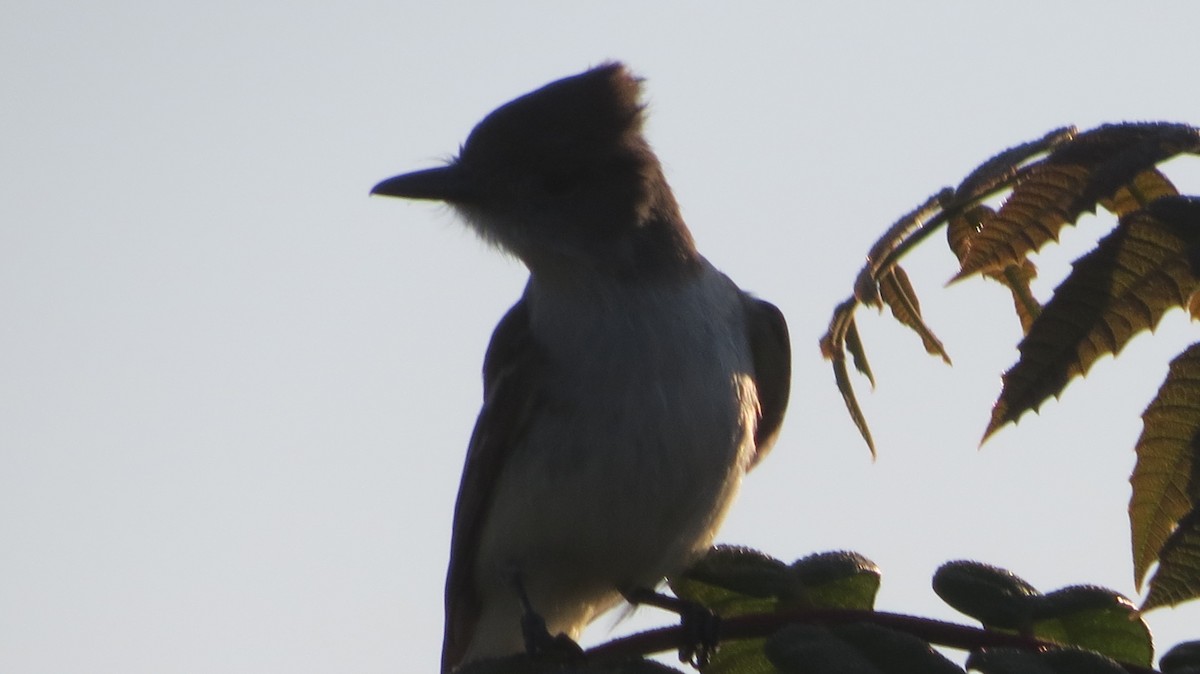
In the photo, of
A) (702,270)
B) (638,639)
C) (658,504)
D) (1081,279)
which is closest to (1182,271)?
(1081,279)

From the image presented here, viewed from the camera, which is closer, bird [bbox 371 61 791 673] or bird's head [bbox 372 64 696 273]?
bird [bbox 371 61 791 673]

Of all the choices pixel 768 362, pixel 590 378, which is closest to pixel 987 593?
pixel 590 378

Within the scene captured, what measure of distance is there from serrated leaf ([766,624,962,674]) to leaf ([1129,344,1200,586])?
0.45 metres

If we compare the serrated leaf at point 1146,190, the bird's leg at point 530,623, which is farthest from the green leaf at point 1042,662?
the bird's leg at point 530,623

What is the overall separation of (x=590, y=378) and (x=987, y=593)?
2413mm

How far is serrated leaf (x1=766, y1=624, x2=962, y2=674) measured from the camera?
8.21ft

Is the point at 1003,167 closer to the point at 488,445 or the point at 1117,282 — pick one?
the point at 1117,282

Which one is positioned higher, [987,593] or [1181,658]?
[987,593]

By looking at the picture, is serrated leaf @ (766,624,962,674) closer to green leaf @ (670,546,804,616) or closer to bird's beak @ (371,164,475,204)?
green leaf @ (670,546,804,616)

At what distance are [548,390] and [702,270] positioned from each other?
913 mm

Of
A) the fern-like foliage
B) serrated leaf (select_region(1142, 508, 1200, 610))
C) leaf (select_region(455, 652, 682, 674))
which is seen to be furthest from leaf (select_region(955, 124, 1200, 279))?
leaf (select_region(455, 652, 682, 674))

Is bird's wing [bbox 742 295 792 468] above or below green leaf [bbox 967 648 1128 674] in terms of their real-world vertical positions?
above

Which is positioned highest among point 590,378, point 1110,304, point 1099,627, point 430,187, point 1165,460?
point 430,187

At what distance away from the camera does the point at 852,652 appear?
8.45 feet
